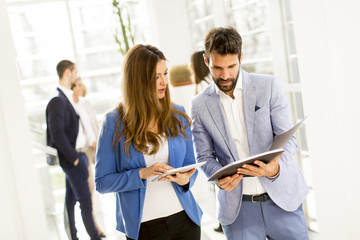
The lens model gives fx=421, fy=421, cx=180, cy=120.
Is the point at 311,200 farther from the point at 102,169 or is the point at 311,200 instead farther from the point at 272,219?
the point at 102,169

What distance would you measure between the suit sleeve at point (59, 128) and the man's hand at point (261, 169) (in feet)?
8.17

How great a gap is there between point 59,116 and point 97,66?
161cm

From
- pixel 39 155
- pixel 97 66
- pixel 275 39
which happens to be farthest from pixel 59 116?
pixel 275 39

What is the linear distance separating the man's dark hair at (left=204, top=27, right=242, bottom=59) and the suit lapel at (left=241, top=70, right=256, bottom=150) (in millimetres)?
145

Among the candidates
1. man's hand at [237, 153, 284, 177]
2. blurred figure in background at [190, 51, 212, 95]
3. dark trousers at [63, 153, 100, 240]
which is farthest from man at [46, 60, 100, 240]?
man's hand at [237, 153, 284, 177]

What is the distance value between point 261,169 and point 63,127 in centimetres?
256

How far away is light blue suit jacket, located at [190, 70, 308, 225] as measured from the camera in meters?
1.87

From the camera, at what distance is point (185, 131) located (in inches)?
78.3

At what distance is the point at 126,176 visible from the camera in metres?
1.84

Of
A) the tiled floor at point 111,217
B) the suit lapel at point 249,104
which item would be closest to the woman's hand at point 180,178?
the suit lapel at point 249,104

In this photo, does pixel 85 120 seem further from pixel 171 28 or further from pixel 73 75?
pixel 171 28

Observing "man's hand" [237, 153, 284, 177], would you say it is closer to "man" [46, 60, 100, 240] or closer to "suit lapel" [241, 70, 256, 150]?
"suit lapel" [241, 70, 256, 150]

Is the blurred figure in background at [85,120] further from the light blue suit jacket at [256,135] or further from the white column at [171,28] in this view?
the light blue suit jacket at [256,135]

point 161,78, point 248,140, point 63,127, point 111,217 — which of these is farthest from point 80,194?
point 248,140
